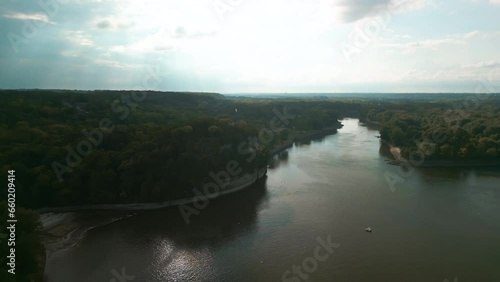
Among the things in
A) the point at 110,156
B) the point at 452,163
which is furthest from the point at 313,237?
the point at 452,163

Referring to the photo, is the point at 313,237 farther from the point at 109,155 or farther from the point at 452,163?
the point at 452,163

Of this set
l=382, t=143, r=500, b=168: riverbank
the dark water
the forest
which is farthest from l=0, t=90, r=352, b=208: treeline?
l=382, t=143, r=500, b=168: riverbank

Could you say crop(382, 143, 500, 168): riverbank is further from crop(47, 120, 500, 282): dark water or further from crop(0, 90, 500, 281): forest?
crop(47, 120, 500, 282): dark water

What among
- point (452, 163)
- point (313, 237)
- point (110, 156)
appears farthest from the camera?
point (452, 163)

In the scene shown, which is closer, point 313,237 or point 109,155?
point 313,237

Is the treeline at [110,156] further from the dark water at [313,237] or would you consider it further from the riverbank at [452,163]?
the riverbank at [452,163]

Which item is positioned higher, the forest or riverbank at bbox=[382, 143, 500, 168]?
the forest

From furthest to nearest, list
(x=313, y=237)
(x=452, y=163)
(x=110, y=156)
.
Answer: (x=452, y=163)
(x=110, y=156)
(x=313, y=237)

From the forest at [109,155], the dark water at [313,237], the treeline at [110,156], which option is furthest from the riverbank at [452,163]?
the treeline at [110,156]
